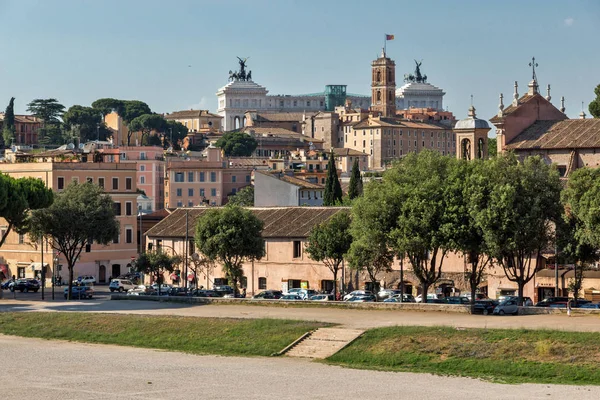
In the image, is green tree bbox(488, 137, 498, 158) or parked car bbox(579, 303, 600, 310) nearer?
parked car bbox(579, 303, 600, 310)

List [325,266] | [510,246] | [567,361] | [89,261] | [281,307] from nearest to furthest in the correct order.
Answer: [567,361]
[510,246]
[281,307]
[325,266]
[89,261]

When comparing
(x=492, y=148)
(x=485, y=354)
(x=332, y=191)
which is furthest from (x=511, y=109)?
(x=492, y=148)

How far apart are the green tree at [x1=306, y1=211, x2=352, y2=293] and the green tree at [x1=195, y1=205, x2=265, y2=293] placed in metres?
3.89

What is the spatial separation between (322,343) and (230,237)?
81.5ft

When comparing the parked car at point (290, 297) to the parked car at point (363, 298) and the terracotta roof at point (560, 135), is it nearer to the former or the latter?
the parked car at point (363, 298)

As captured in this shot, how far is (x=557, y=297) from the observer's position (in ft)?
242

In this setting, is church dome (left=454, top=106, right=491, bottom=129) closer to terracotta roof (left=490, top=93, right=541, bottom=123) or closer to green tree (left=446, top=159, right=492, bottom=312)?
terracotta roof (left=490, top=93, right=541, bottom=123)

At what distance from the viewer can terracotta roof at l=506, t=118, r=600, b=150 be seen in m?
92.7

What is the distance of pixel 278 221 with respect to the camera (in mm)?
92875

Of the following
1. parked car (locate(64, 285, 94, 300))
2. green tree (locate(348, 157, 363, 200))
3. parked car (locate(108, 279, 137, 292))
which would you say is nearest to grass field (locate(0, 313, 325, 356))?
parked car (locate(64, 285, 94, 300))

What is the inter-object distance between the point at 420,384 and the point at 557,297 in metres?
25.1

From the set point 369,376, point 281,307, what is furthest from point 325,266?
point 369,376

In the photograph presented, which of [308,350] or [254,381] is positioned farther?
[308,350]

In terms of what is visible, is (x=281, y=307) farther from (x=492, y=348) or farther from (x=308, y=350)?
(x=492, y=348)
